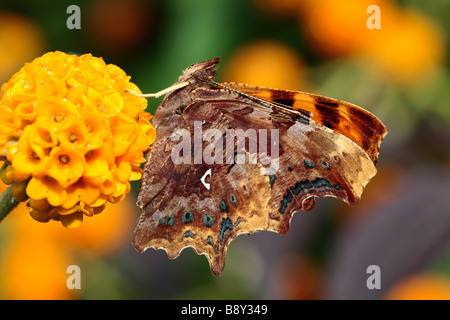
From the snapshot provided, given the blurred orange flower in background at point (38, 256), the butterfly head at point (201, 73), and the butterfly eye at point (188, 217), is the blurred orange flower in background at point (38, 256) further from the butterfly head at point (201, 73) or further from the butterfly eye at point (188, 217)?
the butterfly head at point (201, 73)

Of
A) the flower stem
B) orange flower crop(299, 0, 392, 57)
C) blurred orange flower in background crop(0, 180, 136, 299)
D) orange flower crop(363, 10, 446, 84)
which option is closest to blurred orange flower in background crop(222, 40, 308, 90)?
orange flower crop(299, 0, 392, 57)

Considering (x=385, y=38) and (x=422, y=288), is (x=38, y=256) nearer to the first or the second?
(x=422, y=288)

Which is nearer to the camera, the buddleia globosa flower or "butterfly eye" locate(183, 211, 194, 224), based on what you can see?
the buddleia globosa flower

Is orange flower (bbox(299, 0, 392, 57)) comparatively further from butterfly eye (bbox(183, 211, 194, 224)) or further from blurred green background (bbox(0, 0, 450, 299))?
butterfly eye (bbox(183, 211, 194, 224))

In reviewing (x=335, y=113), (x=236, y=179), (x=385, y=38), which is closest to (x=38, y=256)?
(x=236, y=179)

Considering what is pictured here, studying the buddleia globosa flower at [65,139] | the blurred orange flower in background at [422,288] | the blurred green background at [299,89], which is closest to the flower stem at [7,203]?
the buddleia globosa flower at [65,139]
